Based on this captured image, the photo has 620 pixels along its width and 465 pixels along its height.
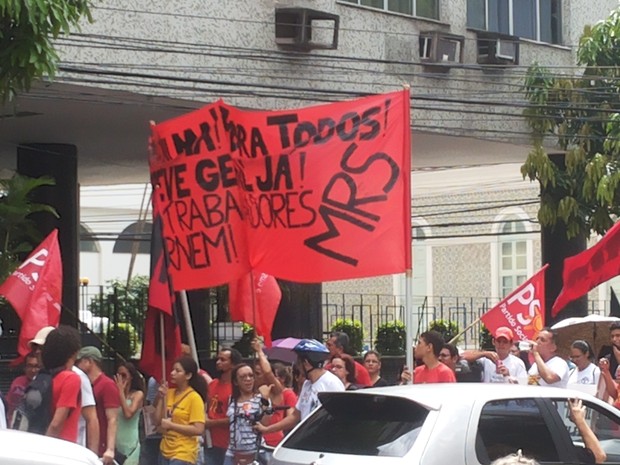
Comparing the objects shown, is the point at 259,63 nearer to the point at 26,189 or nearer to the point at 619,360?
the point at 26,189

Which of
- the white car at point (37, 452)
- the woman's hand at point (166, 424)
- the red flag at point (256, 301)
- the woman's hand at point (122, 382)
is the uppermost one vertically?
the red flag at point (256, 301)

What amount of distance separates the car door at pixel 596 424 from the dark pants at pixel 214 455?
3.74 metres

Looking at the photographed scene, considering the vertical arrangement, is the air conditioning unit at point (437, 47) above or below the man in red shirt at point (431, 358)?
above

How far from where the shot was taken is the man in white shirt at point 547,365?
12.5 metres

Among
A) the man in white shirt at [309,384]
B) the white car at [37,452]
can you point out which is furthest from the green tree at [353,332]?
the white car at [37,452]

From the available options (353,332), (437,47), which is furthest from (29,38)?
(353,332)

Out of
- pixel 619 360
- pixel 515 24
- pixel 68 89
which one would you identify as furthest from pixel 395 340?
pixel 619 360

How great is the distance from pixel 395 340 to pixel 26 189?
12.7 meters

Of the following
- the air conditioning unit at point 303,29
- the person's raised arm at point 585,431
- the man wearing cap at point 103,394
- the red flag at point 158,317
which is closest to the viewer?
the person's raised arm at point 585,431

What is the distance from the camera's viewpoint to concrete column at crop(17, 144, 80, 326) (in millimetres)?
21578

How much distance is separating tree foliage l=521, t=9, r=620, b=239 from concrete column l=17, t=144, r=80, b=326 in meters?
7.27

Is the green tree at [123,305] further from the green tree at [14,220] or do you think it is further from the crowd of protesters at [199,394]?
the crowd of protesters at [199,394]

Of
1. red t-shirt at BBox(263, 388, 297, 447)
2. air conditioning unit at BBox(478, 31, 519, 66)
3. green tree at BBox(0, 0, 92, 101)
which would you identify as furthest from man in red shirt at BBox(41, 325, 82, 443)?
air conditioning unit at BBox(478, 31, 519, 66)

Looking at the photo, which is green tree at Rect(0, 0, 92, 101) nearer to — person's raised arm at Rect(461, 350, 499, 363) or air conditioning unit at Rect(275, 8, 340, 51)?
person's raised arm at Rect(461, 350, 499, 363)
